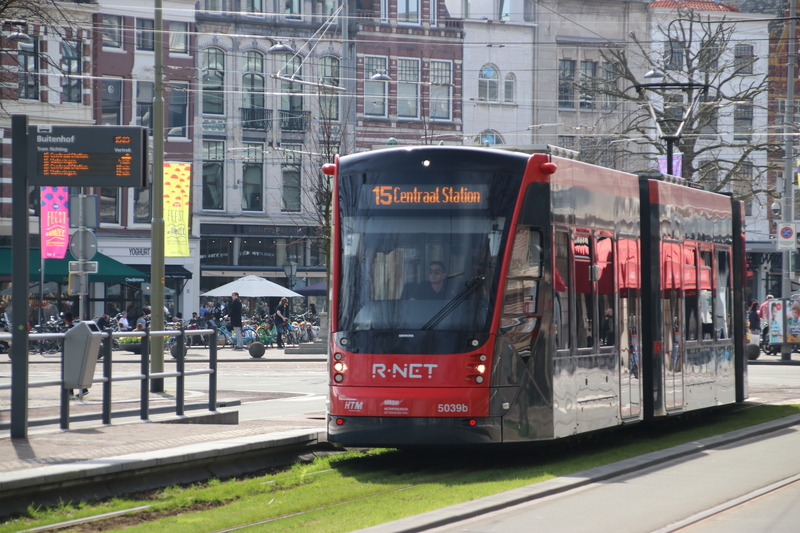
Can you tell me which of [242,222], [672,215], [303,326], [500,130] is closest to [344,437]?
[672,215]

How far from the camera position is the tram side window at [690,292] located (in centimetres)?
1473

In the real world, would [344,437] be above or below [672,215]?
below

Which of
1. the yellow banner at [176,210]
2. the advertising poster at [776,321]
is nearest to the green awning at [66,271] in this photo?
the yellow banner at [176,210]

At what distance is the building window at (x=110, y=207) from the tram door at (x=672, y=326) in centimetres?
3558

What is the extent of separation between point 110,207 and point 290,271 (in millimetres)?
7735

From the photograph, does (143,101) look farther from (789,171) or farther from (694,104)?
(694,104)

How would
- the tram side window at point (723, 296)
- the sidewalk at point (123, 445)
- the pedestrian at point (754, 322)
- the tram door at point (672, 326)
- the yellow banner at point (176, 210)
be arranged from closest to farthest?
the sidewalk at point (123, 445) → the tram door at point (672, 326) → the tram side window at point (723, 296) → the yellow banner at point (176, 210) → the pedestrian at point (754, 322)

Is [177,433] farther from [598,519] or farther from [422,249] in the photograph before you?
[598,519]

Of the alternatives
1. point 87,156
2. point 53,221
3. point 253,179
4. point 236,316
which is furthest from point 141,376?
point 253,179

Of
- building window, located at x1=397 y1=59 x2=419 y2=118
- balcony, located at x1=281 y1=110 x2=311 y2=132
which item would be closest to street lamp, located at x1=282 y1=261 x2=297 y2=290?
balcony, located at x1=281 y1=110 x2=311 y2=132

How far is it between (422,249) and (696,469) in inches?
131

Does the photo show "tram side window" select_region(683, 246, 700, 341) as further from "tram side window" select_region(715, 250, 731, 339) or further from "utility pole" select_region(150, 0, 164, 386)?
"utility pole" select_region(150, 0, 164, 386)

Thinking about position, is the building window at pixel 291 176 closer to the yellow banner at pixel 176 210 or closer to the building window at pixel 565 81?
the building window at pixel 565 81

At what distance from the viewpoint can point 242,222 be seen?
50000 millimetres
